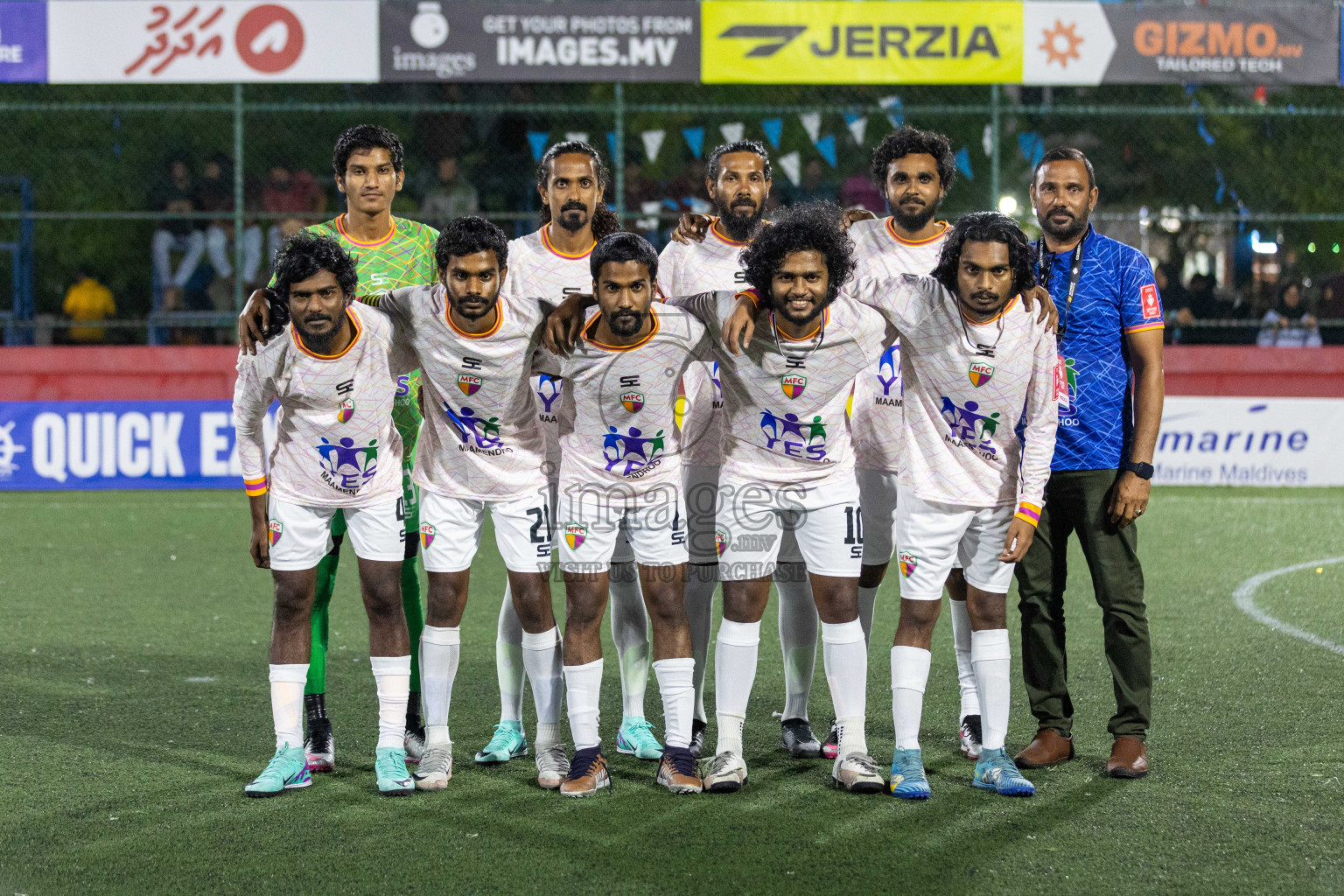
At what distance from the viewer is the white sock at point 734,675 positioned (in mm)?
4602

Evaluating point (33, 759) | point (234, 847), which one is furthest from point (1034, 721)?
point (33, 759)

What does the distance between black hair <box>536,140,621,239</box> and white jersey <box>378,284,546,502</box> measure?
0.60 meters

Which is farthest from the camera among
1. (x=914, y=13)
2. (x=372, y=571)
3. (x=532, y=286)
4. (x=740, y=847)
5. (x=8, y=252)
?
(x=8, y=252)

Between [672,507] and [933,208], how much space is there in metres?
1.51

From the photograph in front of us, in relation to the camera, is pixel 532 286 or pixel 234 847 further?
pixel 532 286

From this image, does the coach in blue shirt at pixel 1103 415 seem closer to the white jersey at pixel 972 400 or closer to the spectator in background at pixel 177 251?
the white jersey at pixel 972 400

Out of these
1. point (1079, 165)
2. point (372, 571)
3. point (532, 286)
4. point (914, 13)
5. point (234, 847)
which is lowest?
point (234, 847)

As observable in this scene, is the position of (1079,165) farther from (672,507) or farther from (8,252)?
(8,252)

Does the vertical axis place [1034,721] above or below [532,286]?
below

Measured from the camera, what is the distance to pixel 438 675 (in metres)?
4.68

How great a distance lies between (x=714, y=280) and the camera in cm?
513

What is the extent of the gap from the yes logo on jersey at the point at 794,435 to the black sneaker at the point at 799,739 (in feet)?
3.49

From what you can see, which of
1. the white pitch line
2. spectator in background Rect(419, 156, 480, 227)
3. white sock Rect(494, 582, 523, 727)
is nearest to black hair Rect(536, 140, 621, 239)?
white sock Rect(494, 582, 523, 727)

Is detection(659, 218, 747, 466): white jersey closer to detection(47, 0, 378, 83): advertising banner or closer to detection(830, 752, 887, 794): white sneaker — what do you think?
detection(830, 752, 887, 794): white sneaker
